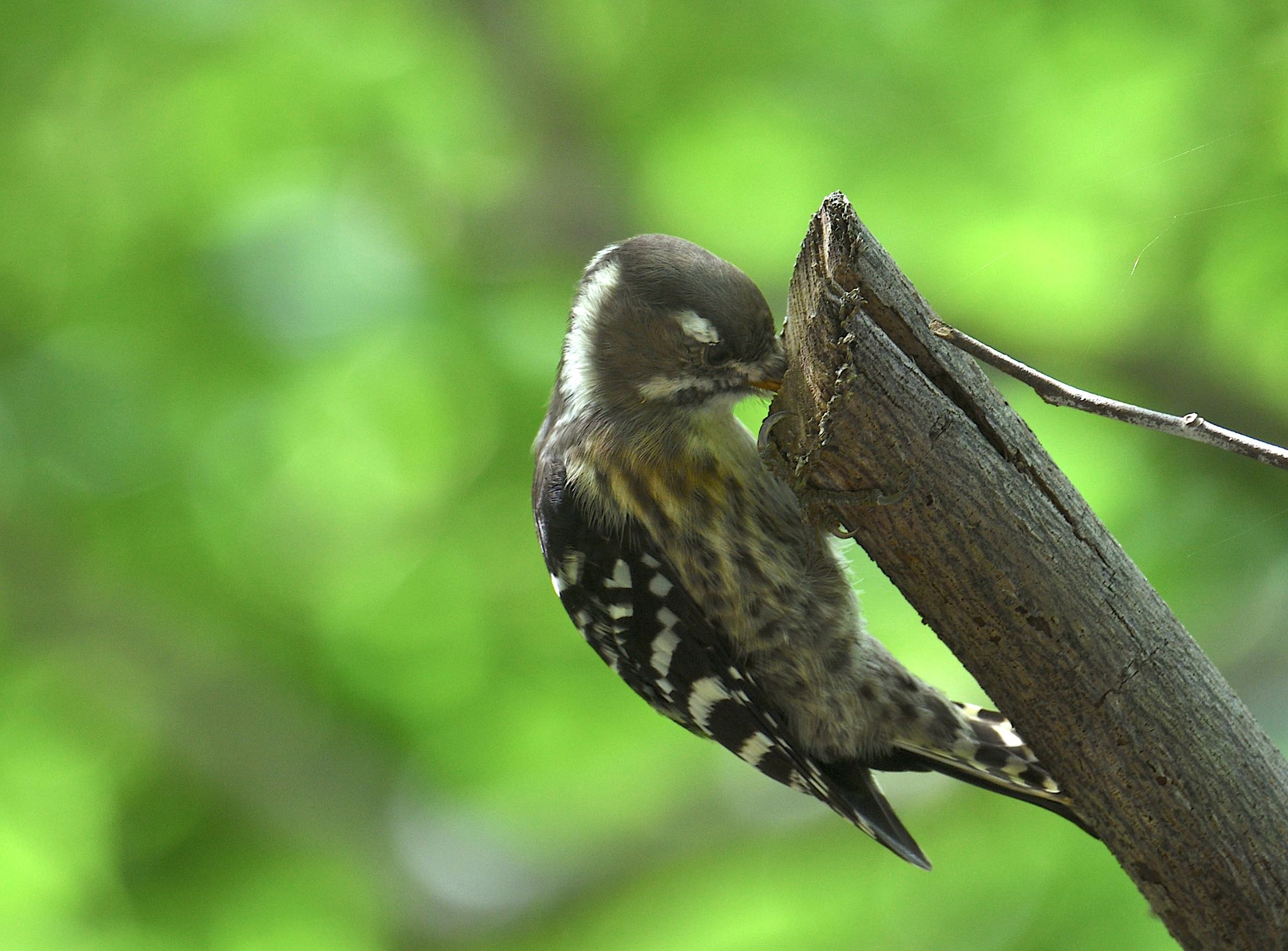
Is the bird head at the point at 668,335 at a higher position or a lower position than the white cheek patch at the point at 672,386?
higher

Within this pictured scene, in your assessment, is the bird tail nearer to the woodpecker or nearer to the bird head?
the woodpecker

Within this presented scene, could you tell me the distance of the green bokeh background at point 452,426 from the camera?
2336 mm

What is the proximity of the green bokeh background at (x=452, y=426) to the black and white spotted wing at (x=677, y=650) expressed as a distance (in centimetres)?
105

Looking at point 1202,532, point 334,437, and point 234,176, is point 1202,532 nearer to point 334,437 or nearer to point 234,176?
point 334,437

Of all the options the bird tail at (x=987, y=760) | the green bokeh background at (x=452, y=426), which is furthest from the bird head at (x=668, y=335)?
the green bokeh background at (x=452, y=426)

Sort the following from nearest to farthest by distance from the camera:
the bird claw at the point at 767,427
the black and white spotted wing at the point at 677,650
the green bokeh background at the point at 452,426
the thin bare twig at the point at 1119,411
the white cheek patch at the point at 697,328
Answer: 1. the thin bare twig at the point at 1119,411
2. the bird claw at the point at 767,427
3. the white cheek patch at the point at 697,328
4. the black and white spotted wing at the point at 677,650
5. the green bokeh background at the point at 452,426

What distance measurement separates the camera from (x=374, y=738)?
304 centimetres

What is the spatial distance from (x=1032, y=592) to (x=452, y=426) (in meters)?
Result: 2.06

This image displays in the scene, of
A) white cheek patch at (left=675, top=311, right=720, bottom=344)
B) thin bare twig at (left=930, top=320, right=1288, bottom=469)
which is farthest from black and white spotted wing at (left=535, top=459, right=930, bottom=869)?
thin bare twig at (left=930, top=320, right=1288, bottom=469)

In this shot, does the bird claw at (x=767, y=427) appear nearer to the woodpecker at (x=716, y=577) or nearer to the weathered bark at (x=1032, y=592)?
the weathered bark at (x=1032, y=592)

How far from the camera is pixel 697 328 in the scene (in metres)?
1.35

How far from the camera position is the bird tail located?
55.9 inches

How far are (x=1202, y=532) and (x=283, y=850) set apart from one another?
2.69m

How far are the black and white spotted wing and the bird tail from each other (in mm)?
84
